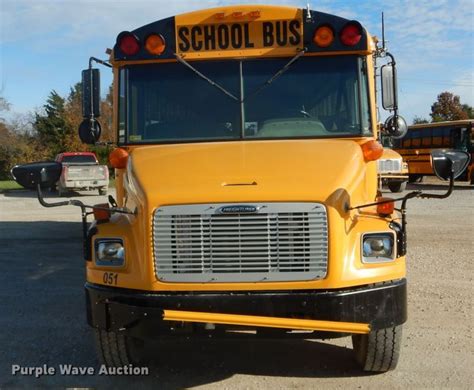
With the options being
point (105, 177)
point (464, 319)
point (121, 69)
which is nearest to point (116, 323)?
point (121, 69)

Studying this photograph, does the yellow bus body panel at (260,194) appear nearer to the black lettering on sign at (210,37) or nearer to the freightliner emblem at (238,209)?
the freightliner emblem at (238,209)

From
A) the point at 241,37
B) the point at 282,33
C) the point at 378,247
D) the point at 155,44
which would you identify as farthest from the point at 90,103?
the point at 378,247

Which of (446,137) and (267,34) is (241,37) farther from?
(446,137)

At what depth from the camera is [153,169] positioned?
13.7 feet

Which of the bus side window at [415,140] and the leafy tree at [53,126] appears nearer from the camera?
the bus side window at [415,140]

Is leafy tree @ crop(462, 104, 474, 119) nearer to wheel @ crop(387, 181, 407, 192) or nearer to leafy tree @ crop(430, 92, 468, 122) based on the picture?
leafy tree @ crop(430, 92, 468, 122)

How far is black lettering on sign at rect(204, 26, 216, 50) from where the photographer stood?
16.1 ft

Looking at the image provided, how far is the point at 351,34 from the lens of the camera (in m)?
4.79

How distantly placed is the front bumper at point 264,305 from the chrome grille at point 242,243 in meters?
0.12

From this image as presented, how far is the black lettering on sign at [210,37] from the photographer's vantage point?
4.91 meters

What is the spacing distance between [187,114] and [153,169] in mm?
878

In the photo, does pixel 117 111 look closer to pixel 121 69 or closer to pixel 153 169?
pixel 121 69

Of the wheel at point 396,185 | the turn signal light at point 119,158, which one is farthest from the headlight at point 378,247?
the wheel at point 396,185

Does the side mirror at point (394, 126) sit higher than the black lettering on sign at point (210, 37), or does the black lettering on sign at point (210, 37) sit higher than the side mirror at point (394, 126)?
the black lettering on sign at point (210, 37)
